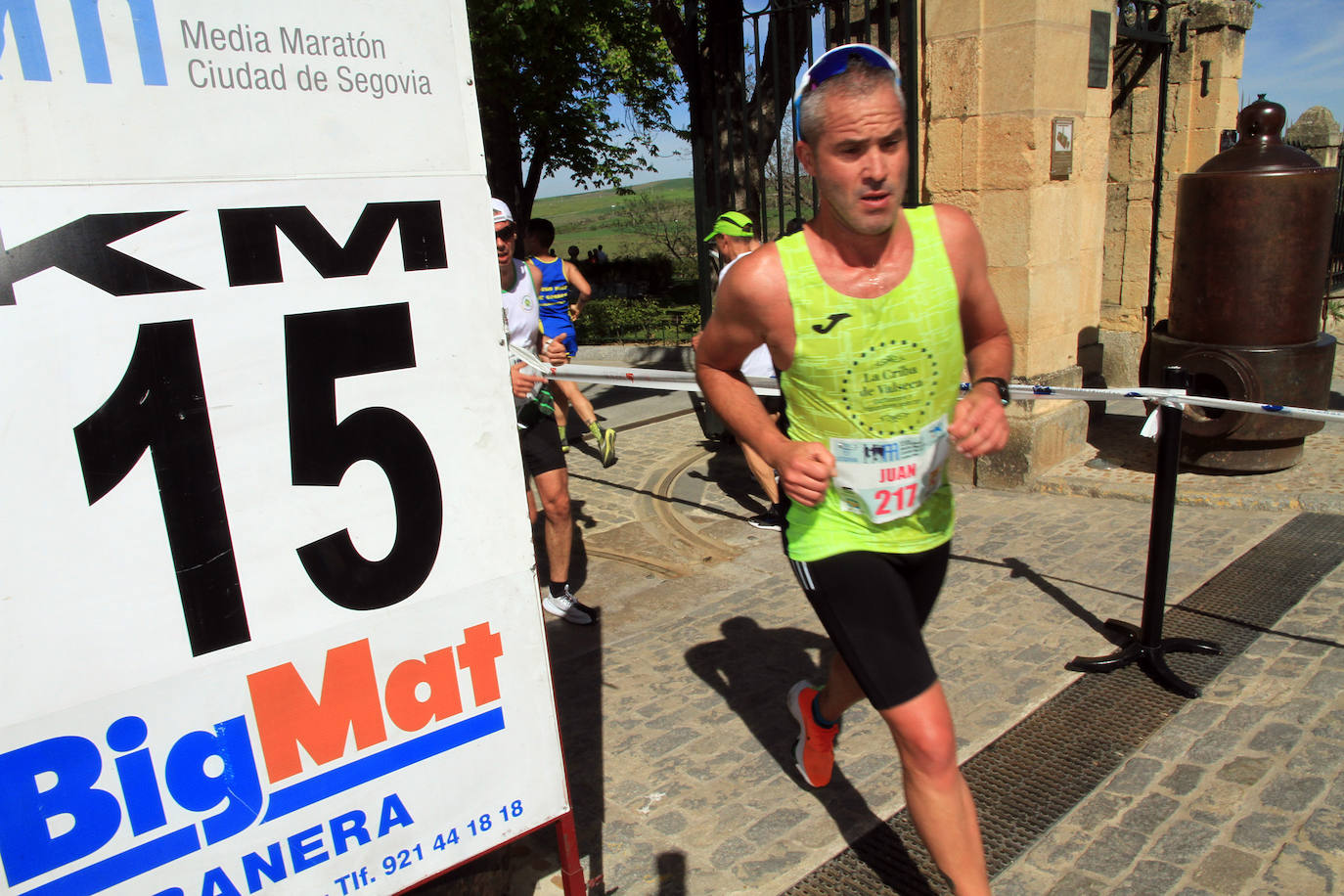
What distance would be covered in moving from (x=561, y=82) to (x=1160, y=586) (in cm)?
1527

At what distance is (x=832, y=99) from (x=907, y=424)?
766 mm

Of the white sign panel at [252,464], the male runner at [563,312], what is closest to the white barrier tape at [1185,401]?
the white sign panel at [252,464]

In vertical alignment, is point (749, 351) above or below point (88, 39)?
below

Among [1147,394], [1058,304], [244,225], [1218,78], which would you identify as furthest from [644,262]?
[244,225]

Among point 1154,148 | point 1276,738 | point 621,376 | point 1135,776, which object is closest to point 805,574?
point 1135,776

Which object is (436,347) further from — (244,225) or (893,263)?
(893,263)

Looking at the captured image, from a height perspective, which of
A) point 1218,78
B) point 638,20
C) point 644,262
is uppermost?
point 638,20

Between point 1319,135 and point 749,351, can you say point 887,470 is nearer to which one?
point 749,351

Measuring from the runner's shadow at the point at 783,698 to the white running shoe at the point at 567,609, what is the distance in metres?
0.64

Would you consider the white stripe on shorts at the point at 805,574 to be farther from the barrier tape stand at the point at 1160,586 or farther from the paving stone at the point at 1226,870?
the barrier tape stand at the point at 1160,586

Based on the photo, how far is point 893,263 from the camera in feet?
7.61

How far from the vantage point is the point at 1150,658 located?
3832 millimetres

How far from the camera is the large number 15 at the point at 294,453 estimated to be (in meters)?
1.73

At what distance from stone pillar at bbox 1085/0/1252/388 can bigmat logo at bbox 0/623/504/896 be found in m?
8.72
